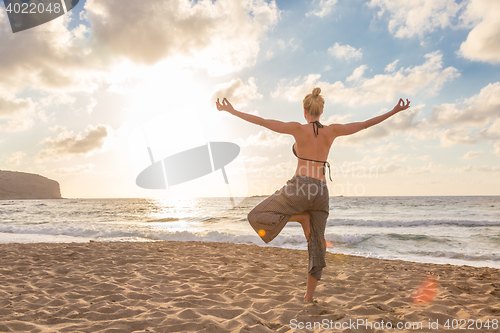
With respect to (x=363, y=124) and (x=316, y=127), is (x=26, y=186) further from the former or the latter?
(x=363, y=124)

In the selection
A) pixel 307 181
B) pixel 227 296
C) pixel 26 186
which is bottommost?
pixel 227 296

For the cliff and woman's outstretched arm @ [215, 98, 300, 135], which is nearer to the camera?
woman's outstretched arm @ [215, 98, 300, 135]

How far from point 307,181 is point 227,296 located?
218cm

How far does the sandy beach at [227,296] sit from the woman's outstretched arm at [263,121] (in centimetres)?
206

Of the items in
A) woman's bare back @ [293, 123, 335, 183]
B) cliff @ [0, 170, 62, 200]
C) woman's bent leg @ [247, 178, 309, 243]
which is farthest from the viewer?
cliff @ [0, 170, 62, 200]

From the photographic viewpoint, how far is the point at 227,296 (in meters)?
3.83

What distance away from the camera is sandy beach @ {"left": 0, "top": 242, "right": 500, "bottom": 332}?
289 centimetres

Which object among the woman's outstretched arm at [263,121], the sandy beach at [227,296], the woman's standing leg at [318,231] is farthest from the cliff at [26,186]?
the woman's standing leg at [318,231]

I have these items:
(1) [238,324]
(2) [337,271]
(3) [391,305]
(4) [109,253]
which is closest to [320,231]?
(1) [238,324]

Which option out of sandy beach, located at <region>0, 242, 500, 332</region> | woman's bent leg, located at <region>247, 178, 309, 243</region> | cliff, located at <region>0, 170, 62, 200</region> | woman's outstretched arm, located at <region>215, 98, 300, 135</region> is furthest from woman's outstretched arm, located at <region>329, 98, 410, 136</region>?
cliff, located at <region>0, 170, 62, 200</region>

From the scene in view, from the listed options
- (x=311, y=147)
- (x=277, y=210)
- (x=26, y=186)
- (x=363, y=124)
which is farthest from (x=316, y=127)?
(x=26, y=186)

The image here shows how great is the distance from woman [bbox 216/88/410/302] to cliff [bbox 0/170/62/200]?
15960cm

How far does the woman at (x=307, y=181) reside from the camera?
272 centimetres

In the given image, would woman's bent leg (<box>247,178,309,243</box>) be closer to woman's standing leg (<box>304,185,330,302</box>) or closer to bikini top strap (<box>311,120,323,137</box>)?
woman's standing leg (<box>304,185,330,302</box>)
